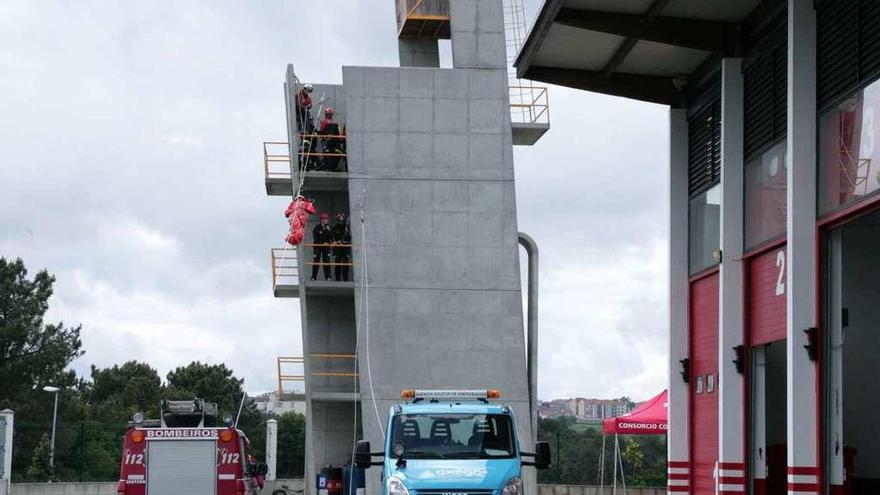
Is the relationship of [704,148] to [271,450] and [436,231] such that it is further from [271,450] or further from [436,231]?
[271,450]

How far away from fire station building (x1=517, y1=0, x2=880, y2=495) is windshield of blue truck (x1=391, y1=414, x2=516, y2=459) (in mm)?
3048

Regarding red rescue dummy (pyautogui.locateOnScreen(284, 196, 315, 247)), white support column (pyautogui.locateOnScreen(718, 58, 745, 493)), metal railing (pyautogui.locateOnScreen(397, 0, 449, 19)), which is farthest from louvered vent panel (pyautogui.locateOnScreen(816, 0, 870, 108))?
metal railing (pyautogui.locateOnScreen(397, 0, 449, 19))

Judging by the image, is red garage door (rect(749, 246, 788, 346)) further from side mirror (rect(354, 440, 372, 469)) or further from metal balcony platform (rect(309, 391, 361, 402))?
metal balcony platform (rect(309, 391, 361, 402))

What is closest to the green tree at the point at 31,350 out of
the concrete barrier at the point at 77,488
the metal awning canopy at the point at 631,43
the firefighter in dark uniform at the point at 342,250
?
the concrete barrier at the point at 77,488

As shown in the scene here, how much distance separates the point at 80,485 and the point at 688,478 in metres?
26.1

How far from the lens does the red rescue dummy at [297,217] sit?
118 ft

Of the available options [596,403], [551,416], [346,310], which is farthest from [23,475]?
[596,403]

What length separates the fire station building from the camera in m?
16.2

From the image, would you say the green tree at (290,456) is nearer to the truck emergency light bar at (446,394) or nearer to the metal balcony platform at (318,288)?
the metal balcony platform at (318,288)

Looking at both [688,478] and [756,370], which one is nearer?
[756,370]

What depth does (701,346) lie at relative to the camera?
21922mm

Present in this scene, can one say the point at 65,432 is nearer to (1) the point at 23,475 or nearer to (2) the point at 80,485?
(1) the point at 23,475

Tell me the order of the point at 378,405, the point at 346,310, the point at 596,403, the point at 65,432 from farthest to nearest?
the point at 596,403 < the point at 65,432 < the point at 346,310 < the point at 378,405

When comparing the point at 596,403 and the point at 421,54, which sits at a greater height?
the point at 421,54
